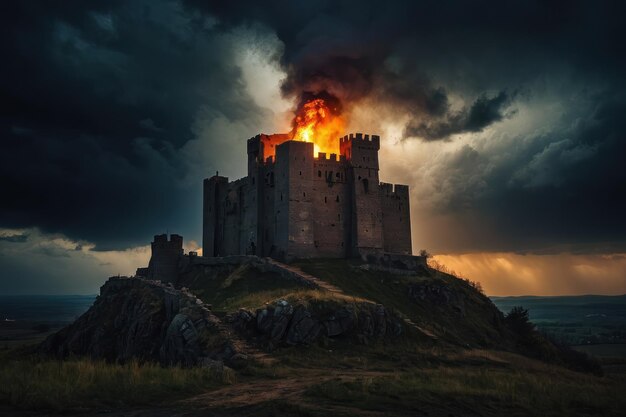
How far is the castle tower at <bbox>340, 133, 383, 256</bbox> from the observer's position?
63.1m

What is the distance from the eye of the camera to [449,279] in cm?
6316

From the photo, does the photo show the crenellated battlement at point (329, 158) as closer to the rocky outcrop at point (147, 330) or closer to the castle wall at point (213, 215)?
the castle wall at point (213, 215)

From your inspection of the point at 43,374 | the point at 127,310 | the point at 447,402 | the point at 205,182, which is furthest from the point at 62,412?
the point at 205,182

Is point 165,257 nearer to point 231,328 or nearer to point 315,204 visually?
point 315,204

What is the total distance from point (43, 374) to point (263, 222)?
147 feet

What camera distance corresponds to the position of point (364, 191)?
2539 inches

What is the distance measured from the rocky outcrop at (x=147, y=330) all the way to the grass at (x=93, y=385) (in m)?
7.21

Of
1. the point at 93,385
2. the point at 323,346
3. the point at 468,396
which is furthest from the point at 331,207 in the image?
the point at 93,385

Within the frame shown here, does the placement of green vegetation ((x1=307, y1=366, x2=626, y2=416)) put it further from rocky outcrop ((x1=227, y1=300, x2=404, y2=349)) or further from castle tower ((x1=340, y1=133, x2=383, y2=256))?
castle tower ((x1=340, y1=133, x2=383, y2=256))

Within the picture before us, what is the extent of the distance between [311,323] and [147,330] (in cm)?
1800

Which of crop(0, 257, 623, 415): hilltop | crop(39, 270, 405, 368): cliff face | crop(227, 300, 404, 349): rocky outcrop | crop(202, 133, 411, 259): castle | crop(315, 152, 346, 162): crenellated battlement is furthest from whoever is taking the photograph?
crop(315, 152, 346, 162): crenellated battlement

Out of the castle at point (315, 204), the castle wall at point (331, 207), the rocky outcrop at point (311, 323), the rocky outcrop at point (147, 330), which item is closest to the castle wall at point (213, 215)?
the castle at point (315, 204)

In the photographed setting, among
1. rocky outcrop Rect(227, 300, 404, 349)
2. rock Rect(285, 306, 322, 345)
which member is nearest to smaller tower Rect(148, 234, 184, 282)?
rocky outcrop Rect(227, 300, 404, 349)

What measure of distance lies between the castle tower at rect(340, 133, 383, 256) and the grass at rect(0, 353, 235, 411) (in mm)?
40028
